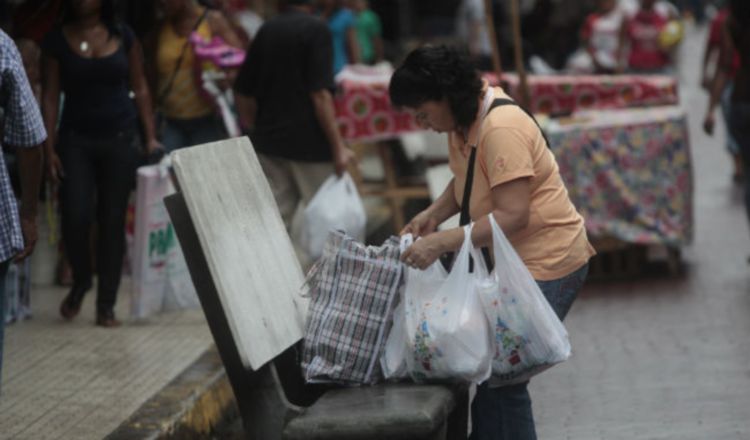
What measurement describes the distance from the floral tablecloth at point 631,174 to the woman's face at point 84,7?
3.48 m

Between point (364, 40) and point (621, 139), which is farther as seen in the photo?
point (364, 40)

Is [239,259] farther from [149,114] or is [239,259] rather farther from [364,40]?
[364,40]

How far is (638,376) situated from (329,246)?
10.2 ft

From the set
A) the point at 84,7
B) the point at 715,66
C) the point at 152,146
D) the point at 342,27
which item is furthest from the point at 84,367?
the point at 342,27

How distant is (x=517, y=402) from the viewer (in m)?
4.93

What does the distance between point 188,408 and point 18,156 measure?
1.59 m

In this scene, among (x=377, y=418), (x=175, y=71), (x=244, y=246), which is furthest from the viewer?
(x=175, y=71)

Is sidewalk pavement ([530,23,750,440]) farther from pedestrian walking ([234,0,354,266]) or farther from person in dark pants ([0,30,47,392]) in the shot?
person in dark pants ([0,30,47,392])

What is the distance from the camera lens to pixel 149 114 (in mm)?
8539

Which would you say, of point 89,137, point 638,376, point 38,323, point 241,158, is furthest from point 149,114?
point 241,158

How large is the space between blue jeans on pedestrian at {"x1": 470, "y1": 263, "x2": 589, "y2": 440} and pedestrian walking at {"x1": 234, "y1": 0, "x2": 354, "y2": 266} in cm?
406

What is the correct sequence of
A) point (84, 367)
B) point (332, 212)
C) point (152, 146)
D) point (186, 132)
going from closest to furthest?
point (84, 367)
point (152, 146)
point (332, 212)
point (186, 132)

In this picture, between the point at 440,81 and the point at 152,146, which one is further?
the point at 152,146

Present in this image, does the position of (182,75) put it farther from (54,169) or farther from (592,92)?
(592,92)
